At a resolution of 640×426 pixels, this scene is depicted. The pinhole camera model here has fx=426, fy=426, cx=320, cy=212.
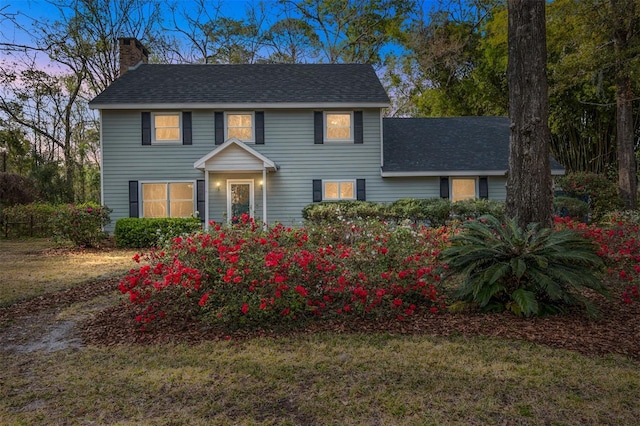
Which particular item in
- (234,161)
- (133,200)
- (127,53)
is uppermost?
(127,53)

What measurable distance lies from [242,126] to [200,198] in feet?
9.56

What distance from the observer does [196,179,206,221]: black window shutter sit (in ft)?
47.7

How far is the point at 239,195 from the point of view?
49.4 ft

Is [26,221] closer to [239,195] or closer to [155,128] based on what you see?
[155,128]

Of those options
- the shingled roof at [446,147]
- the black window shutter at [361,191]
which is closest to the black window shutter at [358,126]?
the shingled roof at [446,147]

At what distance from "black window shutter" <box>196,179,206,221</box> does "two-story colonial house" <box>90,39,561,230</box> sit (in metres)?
0.04

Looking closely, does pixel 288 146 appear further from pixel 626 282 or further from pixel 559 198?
pixel 626 282

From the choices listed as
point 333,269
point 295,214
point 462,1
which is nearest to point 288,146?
point 295,214

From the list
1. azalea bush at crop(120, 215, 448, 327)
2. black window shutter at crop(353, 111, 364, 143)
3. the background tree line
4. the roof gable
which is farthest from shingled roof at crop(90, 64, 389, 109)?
azalea bush at crop(120, 215, 448, 327)

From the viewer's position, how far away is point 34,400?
300 centimetres

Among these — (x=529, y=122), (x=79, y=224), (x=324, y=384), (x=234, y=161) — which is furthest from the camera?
(x=234, y=161)

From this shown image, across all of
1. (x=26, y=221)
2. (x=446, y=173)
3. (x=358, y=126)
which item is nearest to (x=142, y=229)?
(x=26, y=221)

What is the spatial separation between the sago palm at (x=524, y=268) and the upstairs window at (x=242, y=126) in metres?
11.2

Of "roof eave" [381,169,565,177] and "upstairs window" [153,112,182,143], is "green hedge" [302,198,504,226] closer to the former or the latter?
"roof eave" [381,169,565,177]
